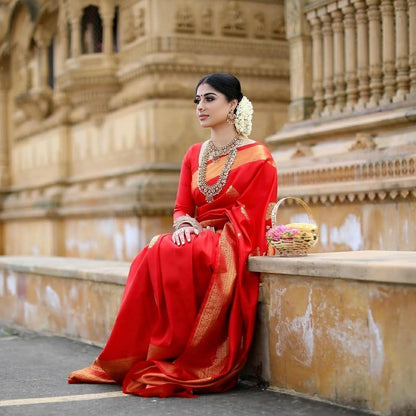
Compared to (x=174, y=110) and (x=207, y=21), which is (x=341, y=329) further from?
(x=207, y=21)

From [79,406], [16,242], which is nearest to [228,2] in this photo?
[16,242]

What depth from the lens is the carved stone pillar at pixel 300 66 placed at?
25.1ft

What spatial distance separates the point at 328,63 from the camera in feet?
24.4

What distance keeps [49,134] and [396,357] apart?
985 cm

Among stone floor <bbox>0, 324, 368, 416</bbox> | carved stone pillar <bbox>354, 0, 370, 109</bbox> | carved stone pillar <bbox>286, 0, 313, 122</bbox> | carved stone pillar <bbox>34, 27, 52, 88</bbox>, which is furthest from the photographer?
carved stone pillar <bbox>34, 27, 52, 88</bbox>

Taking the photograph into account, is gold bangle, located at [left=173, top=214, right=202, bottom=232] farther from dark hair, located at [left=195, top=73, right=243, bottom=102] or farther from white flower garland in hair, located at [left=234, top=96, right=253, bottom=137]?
dark hair, located at [left=195, top=73, right=243, bottom=102]

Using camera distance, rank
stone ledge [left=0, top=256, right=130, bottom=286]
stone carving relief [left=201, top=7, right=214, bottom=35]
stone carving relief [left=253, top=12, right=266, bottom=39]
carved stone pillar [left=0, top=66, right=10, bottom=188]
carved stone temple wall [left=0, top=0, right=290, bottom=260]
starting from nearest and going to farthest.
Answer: stone ledge [left=0, top=256, right=130, bottom=286] → carved stone temple wall [left=0, top=0, right=290, bottom=260] → stone carving relief [left=201, top=7, right=214, bottom=35] → stone carving relief [left=253, top=12, right=266, bottom=39] → carved stone pillar [left=0, top=66, right=10, bottom=188]

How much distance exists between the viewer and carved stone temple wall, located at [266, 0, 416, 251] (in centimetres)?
631

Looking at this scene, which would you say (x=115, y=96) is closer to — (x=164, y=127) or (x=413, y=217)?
(x=164, y=127)

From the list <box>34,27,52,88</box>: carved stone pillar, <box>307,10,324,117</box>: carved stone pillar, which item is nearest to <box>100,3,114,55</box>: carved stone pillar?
<box>34,27,52,88</box>: carved stone pillar

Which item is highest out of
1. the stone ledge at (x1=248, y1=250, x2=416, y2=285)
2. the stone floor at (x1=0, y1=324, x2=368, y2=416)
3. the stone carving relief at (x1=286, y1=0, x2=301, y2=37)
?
the stone carving relief at (x1=286, y1=0, x2=301, y2=37)

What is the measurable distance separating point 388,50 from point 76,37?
5.29m

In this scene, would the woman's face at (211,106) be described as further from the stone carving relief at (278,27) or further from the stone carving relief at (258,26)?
the stone carving relief at (278,27)

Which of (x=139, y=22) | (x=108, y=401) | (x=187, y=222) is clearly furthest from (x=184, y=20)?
(x=108, y=401)
